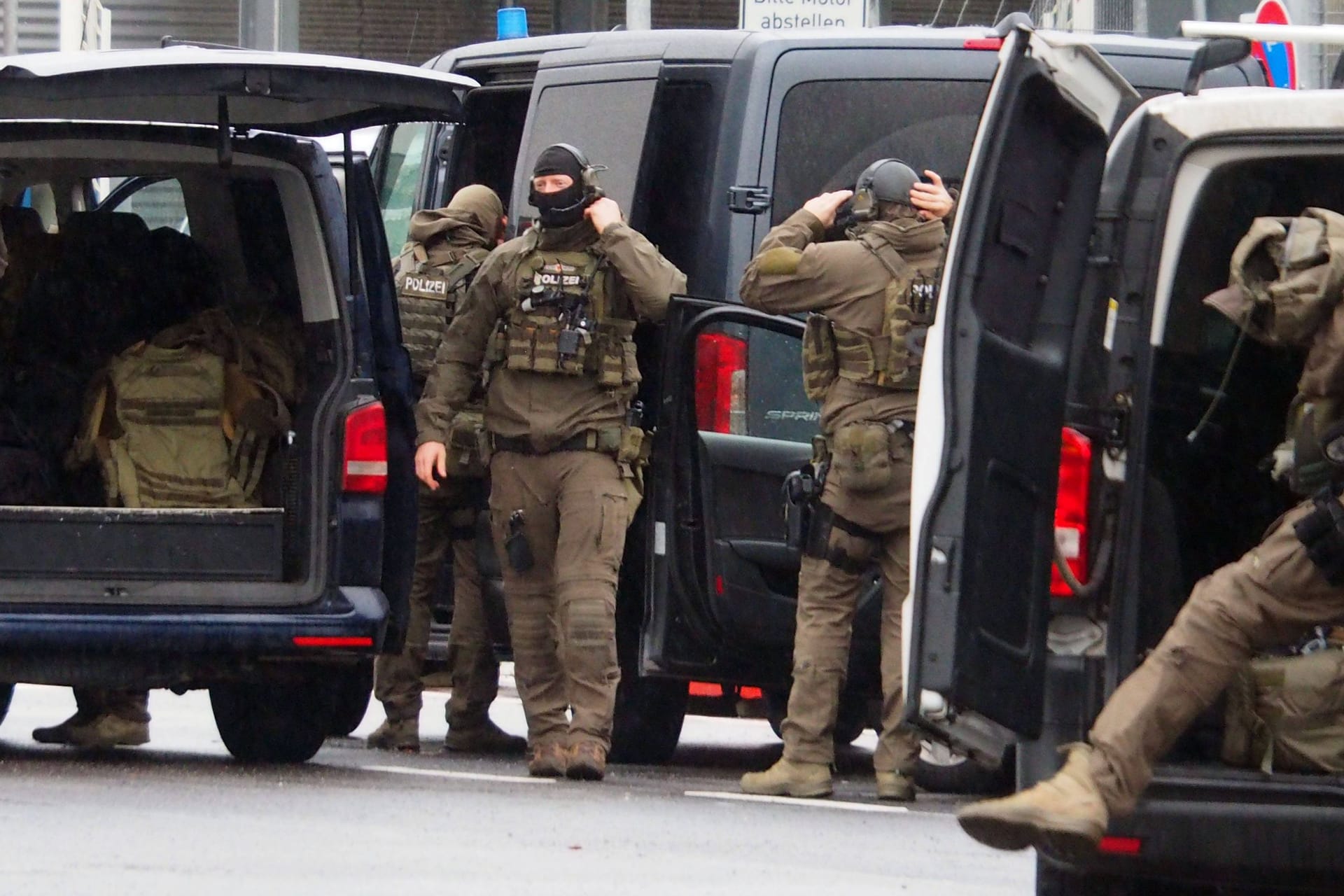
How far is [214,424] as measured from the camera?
852 centimetres

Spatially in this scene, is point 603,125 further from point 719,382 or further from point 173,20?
point 173,20

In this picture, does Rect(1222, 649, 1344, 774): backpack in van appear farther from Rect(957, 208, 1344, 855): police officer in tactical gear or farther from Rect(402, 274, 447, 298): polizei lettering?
Rect(402, 274, 447, 298): polizei lettering

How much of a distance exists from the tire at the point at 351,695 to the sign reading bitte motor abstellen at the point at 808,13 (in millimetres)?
6595

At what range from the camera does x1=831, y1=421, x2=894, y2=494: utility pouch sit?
24.9 feet

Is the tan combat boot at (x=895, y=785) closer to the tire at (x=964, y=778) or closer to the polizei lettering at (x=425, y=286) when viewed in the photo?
the tire at (x=964, y=778)

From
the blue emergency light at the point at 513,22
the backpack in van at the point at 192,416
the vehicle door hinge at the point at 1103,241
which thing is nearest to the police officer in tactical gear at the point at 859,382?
the backpack in van at the point at 192,416

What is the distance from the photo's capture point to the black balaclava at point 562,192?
8039 mm

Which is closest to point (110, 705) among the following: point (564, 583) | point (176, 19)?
point (564, 583)

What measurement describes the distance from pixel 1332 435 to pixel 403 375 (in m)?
3.82

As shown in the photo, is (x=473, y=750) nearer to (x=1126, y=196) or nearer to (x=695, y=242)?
(x=695, y=242)

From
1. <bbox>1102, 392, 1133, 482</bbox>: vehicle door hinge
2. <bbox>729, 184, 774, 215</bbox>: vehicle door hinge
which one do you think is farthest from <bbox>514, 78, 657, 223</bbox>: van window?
<bbox>1102, 392, 1133, 482</bbox>: vehicle door hinge

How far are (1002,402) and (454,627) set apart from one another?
164 inches

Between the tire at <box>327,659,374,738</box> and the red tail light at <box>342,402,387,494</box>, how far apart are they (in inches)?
22.8

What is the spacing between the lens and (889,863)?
21.4 ft
